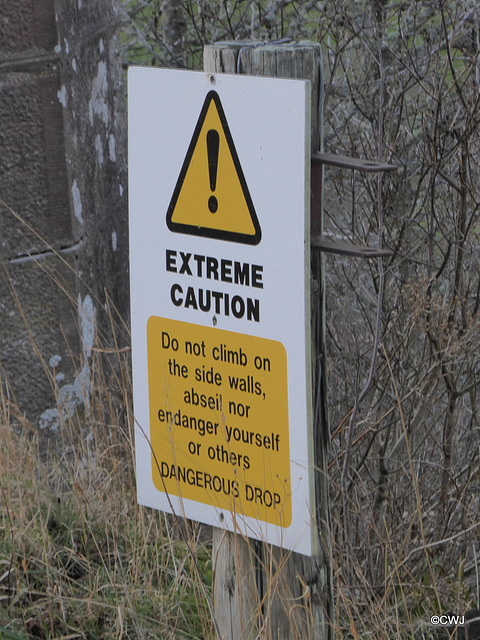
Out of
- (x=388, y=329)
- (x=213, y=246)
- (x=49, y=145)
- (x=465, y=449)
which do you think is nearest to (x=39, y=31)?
(x=49, y=145)

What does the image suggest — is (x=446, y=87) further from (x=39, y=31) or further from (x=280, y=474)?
(x=280, y=474)

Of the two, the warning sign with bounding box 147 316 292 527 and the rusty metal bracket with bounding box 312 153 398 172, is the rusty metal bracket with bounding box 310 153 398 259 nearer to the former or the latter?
the rusty metal bracket with bounding box 312 153 398 172

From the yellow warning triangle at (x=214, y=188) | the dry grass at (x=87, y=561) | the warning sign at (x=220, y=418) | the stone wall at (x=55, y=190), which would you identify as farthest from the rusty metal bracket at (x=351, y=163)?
the stone wall at (x=55, y=190)

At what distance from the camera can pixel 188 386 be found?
186 centimetres

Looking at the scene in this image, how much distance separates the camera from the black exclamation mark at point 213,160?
1.68m

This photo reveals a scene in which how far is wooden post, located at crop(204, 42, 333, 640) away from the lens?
166 cm

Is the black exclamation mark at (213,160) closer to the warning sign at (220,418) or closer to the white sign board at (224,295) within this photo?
the white sign board at (224,295)

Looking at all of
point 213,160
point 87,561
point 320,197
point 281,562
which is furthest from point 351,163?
point 87,561

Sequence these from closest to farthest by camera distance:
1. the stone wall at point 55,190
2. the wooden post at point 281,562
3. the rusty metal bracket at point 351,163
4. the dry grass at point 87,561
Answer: the rusty metal bracket at point 351,163 < the wooden post at point 281,562 < the dry grass at point 87,561 < the stone wall at point 55,190

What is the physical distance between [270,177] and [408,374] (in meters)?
2.28

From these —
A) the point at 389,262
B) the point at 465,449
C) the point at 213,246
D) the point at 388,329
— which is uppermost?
the point at 213,246

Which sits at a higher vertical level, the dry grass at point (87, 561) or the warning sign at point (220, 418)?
the warning sign at point (220, 418)

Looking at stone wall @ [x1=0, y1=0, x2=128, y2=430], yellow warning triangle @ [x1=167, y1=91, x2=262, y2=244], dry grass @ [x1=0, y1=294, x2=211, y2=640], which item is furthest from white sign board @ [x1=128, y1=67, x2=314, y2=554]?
stone wall @ [x1=0, y1=0, x2=128, y2=430]

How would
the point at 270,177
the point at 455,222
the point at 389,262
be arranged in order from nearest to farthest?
1. the point at 270,177
2. the point at 455,222
3. the point at 389,262
